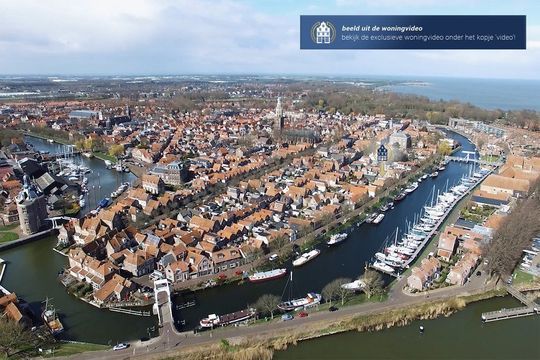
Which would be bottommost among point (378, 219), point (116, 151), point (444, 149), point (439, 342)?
point (439, 342)

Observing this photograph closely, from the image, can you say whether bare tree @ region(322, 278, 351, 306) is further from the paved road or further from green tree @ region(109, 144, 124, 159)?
green tree @ region(109, 144, 124, 159)

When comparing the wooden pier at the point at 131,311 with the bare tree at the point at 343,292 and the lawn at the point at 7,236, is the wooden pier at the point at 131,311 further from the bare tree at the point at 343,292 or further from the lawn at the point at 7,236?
the lawn at the point at 7,236

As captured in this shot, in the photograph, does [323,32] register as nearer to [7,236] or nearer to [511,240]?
[511,240]

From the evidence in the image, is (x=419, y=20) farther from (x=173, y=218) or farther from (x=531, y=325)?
(x=173, y=218)

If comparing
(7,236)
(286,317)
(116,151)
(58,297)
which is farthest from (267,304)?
(116,151)

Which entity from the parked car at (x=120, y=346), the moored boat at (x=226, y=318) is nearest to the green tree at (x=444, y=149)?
the moored boat at (x=226, y=318)

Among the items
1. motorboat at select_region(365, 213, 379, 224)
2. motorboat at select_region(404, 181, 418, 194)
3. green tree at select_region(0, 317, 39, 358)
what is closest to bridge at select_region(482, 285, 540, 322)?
motorboat at select_region(365, 213, 379, 224)
